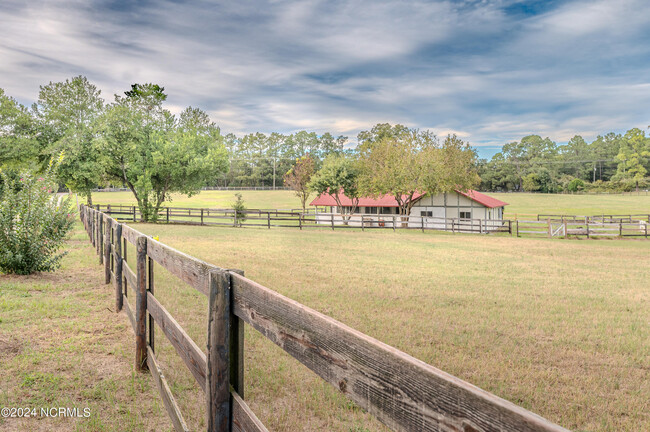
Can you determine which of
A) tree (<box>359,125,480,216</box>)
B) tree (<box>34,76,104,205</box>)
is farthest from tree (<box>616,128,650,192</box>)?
tree (<box>34,76,104,205</box>)

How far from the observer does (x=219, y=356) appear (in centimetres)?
213

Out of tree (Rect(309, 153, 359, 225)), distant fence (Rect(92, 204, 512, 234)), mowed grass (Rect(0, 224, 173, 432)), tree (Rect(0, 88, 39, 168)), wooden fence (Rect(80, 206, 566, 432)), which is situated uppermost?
tree (Rect(0, 88, 39, 168))

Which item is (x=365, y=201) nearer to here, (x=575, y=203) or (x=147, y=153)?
(x=147, y=153)

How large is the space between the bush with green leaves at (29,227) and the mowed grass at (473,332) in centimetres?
271

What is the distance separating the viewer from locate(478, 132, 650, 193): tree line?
3460 inches

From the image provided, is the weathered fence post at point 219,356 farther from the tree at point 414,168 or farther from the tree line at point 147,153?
the tree at point 414,168

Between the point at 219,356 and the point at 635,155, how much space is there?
110 m

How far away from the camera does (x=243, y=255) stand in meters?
15.0

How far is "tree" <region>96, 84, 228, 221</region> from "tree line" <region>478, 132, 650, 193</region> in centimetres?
8236

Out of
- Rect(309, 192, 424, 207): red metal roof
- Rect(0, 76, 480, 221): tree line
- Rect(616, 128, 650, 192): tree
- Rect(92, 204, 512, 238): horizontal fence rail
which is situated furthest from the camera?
Rect(616, 128, 650, 192): tree

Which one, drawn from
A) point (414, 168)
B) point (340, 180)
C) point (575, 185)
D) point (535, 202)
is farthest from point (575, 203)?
point (340, 180)

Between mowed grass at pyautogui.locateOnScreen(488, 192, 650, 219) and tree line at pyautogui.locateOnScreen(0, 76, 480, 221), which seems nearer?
tree line at pyautogui.locateOnScreen(0, 76, 480, 221)

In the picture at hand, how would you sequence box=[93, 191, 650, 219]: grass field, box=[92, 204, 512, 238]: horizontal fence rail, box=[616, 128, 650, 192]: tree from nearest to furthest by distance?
box=[92, 204, 512, 238]: horizontal fence rail, box=[93, 191, 650, 219]: grass field, box=[616, 128, 650, 192]: tree

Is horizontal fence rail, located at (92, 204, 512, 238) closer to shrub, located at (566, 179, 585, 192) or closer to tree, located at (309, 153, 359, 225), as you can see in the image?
tree, located at (309, 153, 359, 225)
